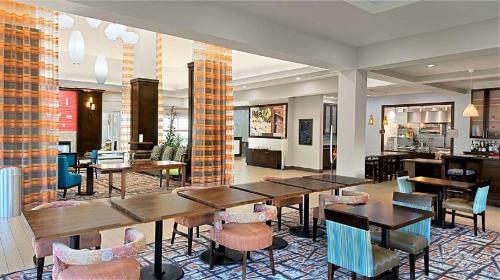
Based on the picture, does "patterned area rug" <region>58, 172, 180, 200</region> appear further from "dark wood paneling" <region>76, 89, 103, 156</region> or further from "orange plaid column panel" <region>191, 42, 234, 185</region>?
"dark wood paneling" <region>76, 89, 103, 156</region>

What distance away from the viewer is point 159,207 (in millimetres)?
3158

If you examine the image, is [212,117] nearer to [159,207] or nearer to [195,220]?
[195,220]

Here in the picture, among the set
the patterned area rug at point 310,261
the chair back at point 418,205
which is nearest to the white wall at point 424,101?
the patterned area rug at point 310,261

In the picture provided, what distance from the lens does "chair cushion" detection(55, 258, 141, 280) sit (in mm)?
2277

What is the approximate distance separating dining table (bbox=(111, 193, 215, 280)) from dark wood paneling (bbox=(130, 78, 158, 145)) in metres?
6.13

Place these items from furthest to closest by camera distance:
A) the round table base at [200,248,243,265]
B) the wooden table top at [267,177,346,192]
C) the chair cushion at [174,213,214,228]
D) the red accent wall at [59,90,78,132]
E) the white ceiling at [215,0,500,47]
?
1. the red accent wall at [59,90,78,132]
2. the wooden table top at [267,177,346,192]
3. the white ceiling at [215,0,500,47]
4. the chair cushion at [174,213,214,228]
5. the round table base at [200,248,243,265]

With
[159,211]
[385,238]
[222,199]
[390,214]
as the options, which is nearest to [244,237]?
[222,199]

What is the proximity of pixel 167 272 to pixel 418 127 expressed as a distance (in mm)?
12310

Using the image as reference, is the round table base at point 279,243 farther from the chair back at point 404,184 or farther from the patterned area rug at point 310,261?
the chair back at point 404,184

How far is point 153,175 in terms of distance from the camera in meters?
10.5

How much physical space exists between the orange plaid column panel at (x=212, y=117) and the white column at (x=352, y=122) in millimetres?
2597

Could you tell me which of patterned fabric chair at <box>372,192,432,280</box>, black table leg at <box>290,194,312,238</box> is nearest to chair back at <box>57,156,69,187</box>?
black table leg at <box>290,194,312,238</box>

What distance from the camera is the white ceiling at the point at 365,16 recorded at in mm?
4148

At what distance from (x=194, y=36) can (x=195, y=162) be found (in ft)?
11.5
